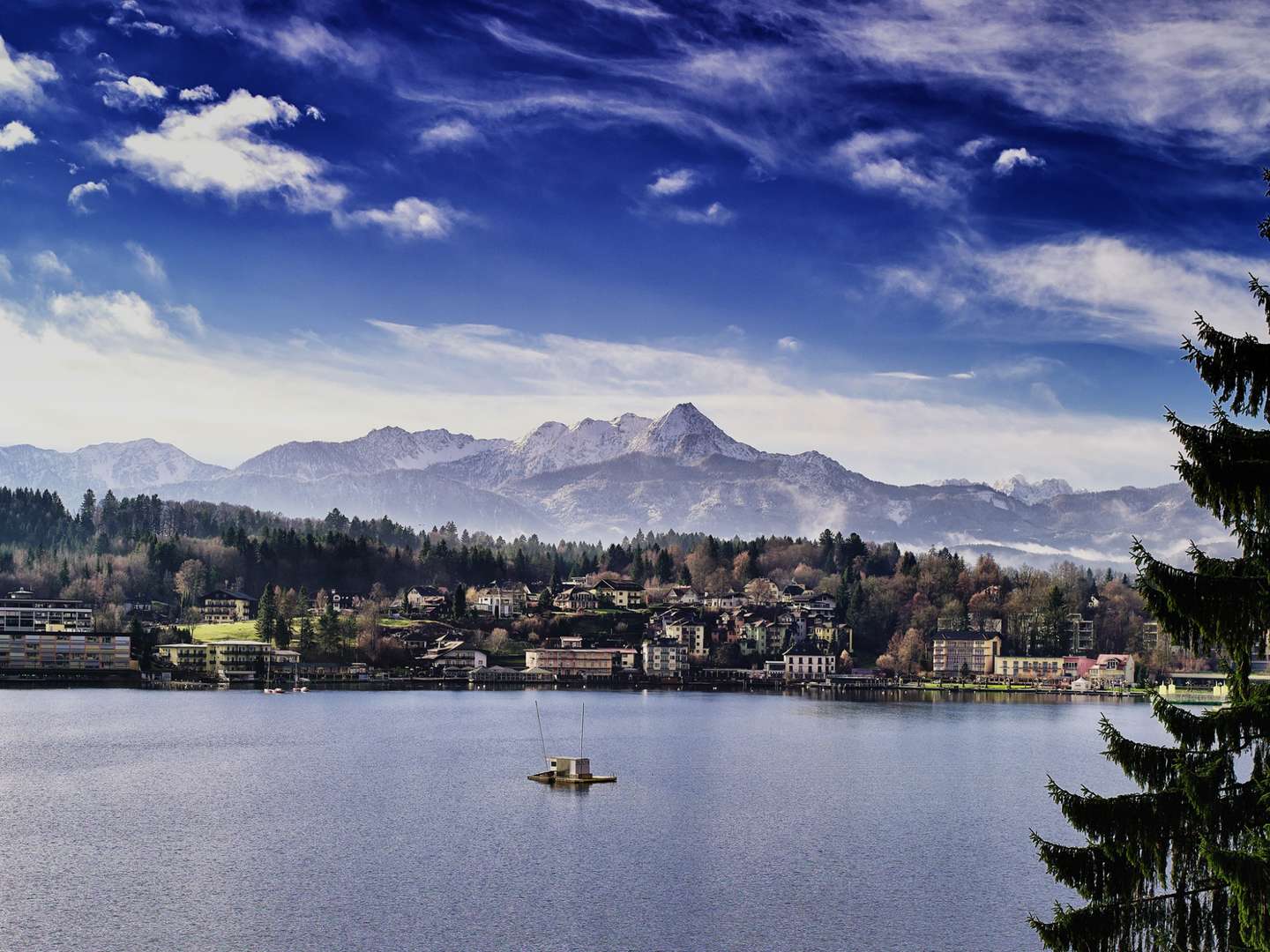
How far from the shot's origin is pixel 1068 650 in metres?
199

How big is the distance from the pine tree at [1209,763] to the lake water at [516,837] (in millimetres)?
22257

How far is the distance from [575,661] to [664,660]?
42.4ft

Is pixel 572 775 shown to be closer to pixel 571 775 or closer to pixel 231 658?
pixel 571 775

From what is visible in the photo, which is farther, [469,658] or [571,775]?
[469,658]

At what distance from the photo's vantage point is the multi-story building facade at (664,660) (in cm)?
18725

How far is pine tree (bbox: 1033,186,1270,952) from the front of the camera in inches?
568

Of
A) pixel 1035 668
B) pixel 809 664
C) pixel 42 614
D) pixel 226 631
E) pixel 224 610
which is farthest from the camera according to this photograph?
pixel 224 610

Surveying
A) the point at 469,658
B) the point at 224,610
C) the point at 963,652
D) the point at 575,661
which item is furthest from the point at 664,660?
the point at 224,610

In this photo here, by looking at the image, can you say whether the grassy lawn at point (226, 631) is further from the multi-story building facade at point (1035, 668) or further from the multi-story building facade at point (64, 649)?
the multi-story building facade at point (1035, 668)

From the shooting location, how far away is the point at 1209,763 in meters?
14.7

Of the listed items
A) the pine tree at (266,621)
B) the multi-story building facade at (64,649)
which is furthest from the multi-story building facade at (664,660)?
the multi-story building facade at (64,649)

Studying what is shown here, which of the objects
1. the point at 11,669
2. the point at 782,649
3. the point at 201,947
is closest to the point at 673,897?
the point at 201,947

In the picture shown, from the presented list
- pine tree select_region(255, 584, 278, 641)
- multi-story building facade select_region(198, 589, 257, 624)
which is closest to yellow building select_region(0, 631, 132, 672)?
pine tree select_region(255, 584, 278, 641)

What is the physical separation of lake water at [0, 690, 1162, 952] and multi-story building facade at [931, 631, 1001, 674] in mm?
85760
